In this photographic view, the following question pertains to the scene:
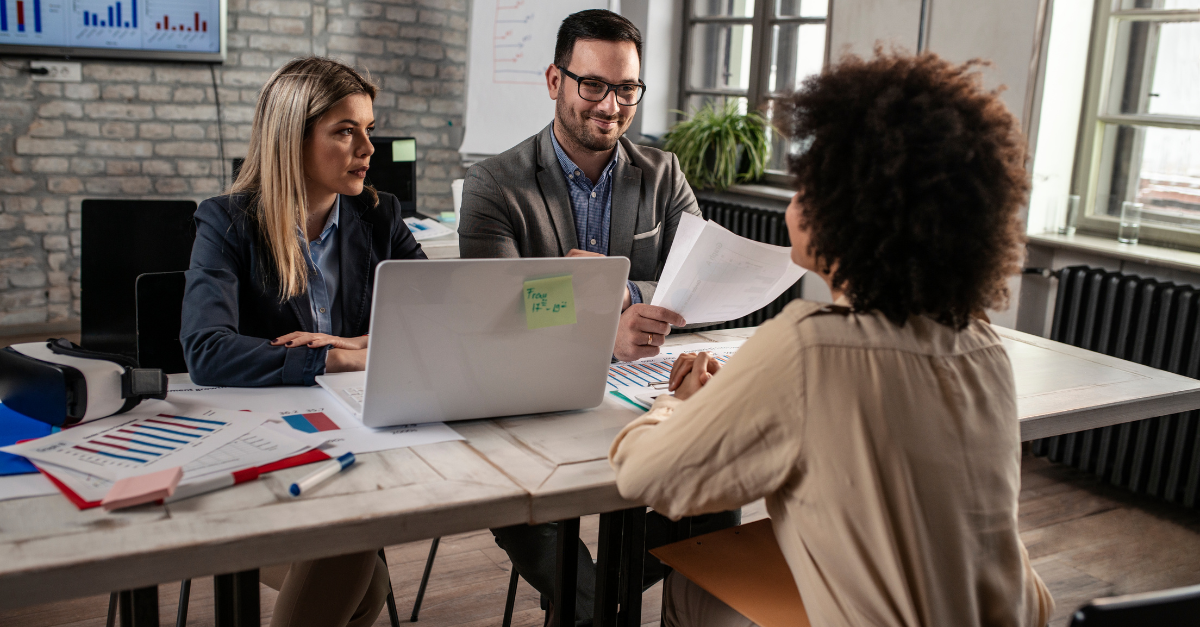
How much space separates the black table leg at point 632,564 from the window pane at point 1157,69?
2.69 metres

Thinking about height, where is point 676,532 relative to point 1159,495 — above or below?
above

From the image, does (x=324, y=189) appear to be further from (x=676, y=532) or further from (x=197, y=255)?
(x=676, y=532)

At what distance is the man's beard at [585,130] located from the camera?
2.02m

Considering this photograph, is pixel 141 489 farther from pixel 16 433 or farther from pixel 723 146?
pixel 723 146

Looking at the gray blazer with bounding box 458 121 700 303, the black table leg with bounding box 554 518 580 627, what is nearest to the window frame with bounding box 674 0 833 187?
the gray blazer with bounding box 458 121 700 303

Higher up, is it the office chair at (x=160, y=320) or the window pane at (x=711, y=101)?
the window pane at (x=711, y=101)

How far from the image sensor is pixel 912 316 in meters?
0.99

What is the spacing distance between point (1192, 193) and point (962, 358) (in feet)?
8.48

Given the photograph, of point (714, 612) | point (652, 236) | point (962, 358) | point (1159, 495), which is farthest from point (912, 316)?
point (1159, 495)

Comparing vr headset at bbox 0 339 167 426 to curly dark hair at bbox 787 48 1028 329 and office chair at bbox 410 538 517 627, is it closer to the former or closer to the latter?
office chair at bbox 410 538 517 627

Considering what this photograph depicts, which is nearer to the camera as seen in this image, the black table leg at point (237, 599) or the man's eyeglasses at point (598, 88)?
the black table leg at point (237, 599)

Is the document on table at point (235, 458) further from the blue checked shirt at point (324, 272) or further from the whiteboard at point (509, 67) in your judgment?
the whiteboard at point (509, 67)

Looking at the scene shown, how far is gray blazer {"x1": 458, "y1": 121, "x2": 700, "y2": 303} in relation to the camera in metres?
1.99

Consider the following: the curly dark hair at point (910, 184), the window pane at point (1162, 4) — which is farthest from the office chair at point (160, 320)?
the window pane at point (1162, 4)
